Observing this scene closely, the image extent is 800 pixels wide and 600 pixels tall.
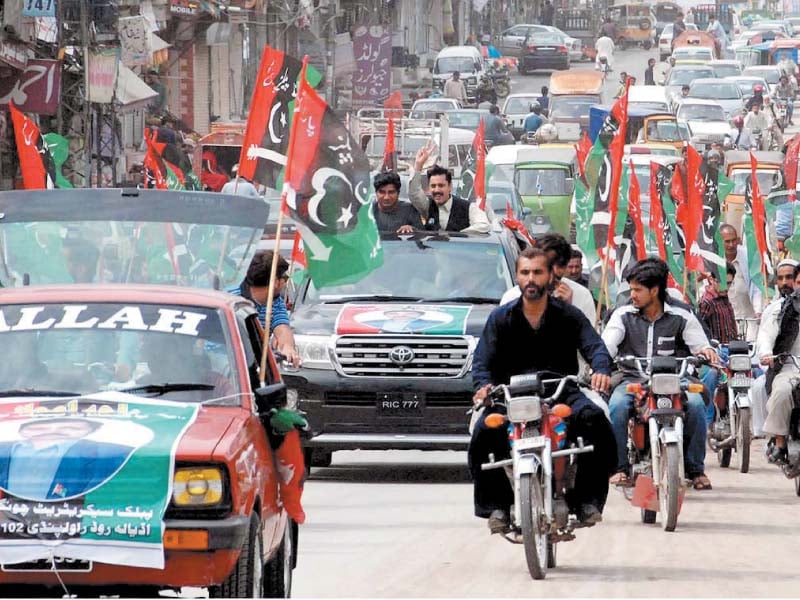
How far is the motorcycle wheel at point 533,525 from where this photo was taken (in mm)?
9680

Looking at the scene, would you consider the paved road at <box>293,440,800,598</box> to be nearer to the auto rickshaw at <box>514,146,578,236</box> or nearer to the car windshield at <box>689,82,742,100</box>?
the auto rickshaw at <box>514,146,578,236</box>

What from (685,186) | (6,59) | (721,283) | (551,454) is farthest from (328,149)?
(6,59)

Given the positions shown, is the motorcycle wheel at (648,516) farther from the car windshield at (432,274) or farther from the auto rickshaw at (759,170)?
the auto rickshaw at (759,170)

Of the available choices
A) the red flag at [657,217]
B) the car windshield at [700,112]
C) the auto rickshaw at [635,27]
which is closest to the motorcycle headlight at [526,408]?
the red flag at [657,217]

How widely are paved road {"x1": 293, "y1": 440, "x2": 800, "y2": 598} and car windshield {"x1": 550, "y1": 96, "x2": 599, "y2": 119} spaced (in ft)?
133

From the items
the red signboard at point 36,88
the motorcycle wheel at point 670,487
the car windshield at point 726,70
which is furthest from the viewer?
the car windshield at point 726,70

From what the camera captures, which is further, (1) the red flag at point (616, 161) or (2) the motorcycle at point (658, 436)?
(1) the red flag at point (616, 161)

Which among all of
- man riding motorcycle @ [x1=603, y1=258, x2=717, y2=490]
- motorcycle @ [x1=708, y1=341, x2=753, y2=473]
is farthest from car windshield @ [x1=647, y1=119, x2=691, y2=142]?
man riding motorcycle @ [x1=603, y1=258, x2=717, y2=490]

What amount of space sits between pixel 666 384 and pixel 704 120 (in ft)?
141

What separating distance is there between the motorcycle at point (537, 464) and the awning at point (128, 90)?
25643 millimetres

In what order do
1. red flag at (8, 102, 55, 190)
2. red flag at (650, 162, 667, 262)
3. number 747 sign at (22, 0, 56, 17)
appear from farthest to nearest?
number 747 sign at (22, 0, 56, 17)
red flag at (650, 162, 667, 262)
red flag at (8, 102, 55, 190)

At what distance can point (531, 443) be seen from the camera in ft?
32.6

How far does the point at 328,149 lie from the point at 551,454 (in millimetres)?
3215

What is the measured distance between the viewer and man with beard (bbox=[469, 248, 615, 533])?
33.1ft
